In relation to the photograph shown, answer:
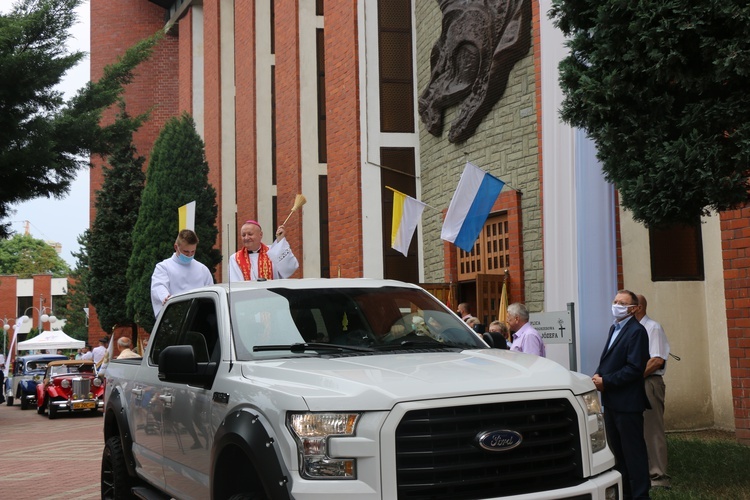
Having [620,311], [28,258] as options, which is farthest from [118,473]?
[28,258]

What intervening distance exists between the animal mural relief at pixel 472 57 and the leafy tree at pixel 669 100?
8491 millimetres

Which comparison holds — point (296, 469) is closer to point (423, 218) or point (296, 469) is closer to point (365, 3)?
point (423, 218)

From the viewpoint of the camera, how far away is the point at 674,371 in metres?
14.0

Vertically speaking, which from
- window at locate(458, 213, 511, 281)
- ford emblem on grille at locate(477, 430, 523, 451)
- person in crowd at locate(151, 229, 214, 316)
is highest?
window at locate(458, 213, 511, 281)

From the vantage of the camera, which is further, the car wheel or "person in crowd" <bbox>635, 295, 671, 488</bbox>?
"person in crowd" <bbox>635, 295, 671, 488</bbox>

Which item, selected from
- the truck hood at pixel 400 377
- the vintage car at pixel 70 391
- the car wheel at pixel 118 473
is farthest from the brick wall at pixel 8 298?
the truck hood at pixel 400 377

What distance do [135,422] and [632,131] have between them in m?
4.45

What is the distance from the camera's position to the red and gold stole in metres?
9.02

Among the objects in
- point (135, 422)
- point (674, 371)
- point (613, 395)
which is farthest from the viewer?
point (674, 371)

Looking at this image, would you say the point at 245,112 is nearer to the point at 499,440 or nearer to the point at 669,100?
the point at 669,100

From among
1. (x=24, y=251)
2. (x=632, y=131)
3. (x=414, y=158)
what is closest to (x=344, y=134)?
(x=414, y=158)

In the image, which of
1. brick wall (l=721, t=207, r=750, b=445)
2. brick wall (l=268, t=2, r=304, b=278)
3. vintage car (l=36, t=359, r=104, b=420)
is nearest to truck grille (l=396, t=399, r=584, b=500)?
brick wall (l=721, t=207, r=750, b=445)

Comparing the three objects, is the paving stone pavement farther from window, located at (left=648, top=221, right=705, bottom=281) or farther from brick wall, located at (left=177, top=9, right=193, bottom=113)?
brick wall, located at (left=177, top=9, right=193, bottom=113)

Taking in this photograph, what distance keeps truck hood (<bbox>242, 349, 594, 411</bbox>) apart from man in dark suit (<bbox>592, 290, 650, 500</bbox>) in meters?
2.66
